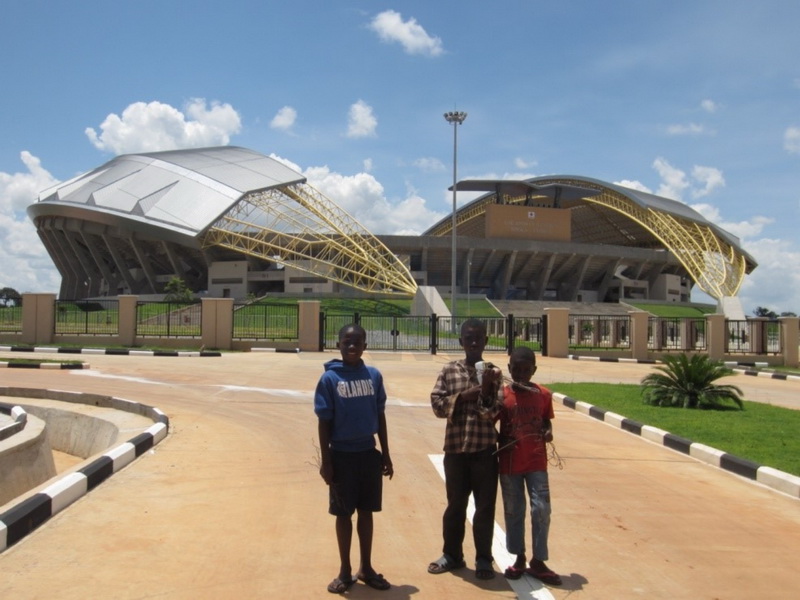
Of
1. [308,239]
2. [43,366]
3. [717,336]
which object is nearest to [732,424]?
[43,366]

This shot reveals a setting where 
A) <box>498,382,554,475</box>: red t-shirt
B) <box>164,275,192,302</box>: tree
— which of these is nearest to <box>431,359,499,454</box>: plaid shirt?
<box>498,382,554,475</box>: red t-shirt

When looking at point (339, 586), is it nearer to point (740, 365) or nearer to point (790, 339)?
point (740, 365)

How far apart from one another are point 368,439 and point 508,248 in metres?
64.9

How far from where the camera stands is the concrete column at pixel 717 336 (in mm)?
25953

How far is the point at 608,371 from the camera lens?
69.2ft

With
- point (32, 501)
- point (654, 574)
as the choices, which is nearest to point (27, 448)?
point (32, 501)

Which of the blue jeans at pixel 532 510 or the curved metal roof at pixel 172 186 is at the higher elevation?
the curved metal roof at pixel 172 186

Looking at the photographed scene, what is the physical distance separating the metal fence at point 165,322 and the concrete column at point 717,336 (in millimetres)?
19024

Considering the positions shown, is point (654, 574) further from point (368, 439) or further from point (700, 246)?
point (700, 246)

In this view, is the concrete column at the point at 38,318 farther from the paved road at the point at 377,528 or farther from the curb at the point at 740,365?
the curb at the point at 740,365

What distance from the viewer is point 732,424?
34.2ft

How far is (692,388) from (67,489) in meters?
10.7

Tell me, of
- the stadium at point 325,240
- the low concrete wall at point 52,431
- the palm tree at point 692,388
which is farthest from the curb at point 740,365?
the stadium at point 325,240

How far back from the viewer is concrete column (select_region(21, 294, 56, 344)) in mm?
25359
